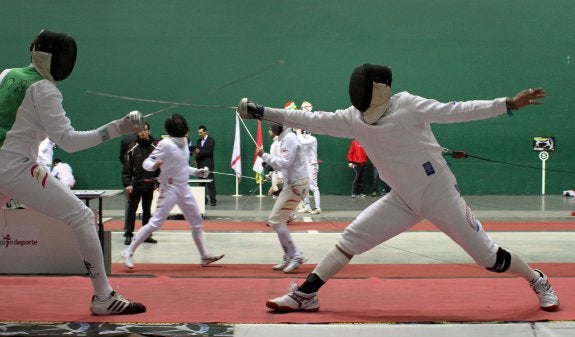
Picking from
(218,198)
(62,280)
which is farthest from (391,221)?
(218,198)

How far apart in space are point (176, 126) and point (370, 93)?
3471 mm

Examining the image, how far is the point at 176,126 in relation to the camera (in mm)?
7332

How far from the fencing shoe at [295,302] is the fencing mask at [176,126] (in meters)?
3.38

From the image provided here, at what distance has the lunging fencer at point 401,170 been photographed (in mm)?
4137

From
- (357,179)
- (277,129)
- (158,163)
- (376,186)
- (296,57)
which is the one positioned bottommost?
(376,186)

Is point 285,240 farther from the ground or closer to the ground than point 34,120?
closer to the ground

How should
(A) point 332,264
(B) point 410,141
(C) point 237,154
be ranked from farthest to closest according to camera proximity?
1. (C) point 237,154
2. (A) point 332,264
3. (B) point 410,141

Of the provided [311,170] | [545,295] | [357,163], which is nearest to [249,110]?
[545,295]

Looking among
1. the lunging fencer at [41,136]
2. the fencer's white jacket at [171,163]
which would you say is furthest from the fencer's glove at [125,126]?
the fencer's white jacket at [171,163]

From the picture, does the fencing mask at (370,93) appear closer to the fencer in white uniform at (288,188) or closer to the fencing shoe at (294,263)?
the fencer in white uniform at (288,188)

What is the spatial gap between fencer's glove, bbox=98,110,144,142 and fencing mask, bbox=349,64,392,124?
1227 mm

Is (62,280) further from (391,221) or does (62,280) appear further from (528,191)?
(528,191)

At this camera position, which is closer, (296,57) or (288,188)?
(288,188)

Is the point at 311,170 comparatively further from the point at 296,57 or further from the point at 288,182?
the point at 288,182
